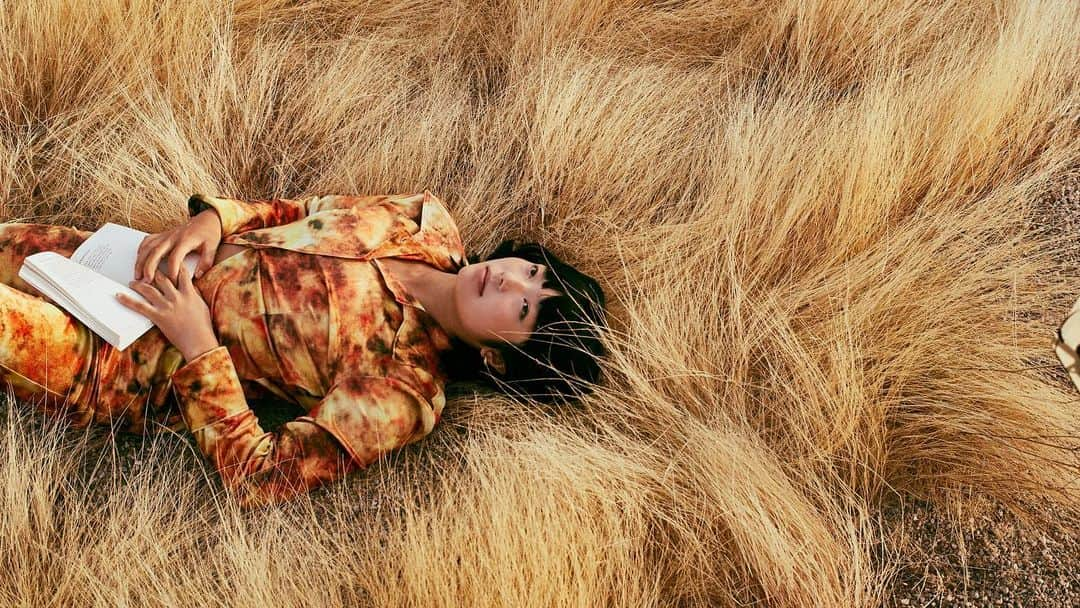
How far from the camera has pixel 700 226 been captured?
9.07 feet

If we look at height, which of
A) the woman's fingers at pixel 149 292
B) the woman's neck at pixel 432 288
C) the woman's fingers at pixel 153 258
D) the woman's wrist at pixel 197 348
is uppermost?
the woman's fingers at pixel 153 258

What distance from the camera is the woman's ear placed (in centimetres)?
233

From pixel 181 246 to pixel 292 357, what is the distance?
42 cm

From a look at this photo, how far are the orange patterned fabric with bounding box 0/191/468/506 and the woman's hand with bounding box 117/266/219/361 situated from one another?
0.17 ft

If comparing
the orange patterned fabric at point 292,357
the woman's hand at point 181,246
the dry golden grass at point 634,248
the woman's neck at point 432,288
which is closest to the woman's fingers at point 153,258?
the woman's hand at point 181,246

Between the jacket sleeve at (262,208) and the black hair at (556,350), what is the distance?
1.89ft

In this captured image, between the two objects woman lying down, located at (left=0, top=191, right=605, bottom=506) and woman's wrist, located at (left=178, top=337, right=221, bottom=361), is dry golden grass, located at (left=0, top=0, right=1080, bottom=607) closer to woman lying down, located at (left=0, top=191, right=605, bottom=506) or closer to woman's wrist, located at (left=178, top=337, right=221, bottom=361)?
woman lying down, located at (left=0, top=191, right=605, bottom=506)

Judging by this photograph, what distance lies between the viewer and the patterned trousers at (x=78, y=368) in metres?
2.11

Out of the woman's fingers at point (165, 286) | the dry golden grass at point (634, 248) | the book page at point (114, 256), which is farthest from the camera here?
the book page at point (114, 256)

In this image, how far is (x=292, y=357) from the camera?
2.25 meters

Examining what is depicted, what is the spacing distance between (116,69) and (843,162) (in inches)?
100

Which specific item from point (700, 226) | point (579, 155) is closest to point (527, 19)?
point (579, 155)

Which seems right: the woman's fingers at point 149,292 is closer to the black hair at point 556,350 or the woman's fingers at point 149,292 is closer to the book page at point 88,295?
the book page at point 88,295

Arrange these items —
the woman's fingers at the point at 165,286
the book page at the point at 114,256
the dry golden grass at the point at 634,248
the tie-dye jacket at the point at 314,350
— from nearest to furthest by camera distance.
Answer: the dry golden grass at the point at 634,248 → the tie-dye jacket at the point at 314,350 → the woman's fingers at the point at 165,286 → the book page at the point at 114,256
